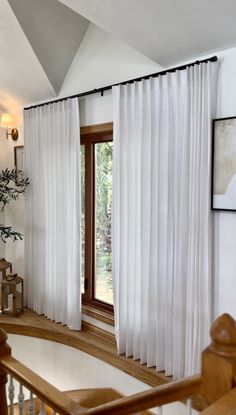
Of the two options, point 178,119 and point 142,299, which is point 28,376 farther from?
point 178,119

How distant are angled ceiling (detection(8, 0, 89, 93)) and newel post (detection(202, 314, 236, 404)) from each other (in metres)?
2.96

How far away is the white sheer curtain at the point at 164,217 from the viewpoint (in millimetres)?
2711

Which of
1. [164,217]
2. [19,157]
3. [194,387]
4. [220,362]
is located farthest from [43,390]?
[19,157]

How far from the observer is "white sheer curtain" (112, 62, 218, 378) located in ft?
8.89

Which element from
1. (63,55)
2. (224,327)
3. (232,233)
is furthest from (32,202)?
(224,327)

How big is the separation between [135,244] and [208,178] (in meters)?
0.88

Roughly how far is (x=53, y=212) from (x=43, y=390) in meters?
2.84

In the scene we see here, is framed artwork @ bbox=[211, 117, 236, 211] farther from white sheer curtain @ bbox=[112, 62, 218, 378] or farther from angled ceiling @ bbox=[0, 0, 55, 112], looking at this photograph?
angled ceiling @ bbox=[0, 0, 55, 112]

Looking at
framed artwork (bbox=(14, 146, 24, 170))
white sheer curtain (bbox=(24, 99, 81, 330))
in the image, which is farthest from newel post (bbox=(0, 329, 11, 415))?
framed artwork (bbox=(14, 146, 24, 170))

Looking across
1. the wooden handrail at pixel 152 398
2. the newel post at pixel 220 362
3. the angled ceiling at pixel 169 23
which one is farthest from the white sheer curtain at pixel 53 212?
the newel post at pixel 220 362

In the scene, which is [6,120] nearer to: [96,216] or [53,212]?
[53,212]

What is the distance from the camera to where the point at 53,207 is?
4195 mm

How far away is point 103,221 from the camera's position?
3.92 m

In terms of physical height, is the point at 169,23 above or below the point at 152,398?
above
